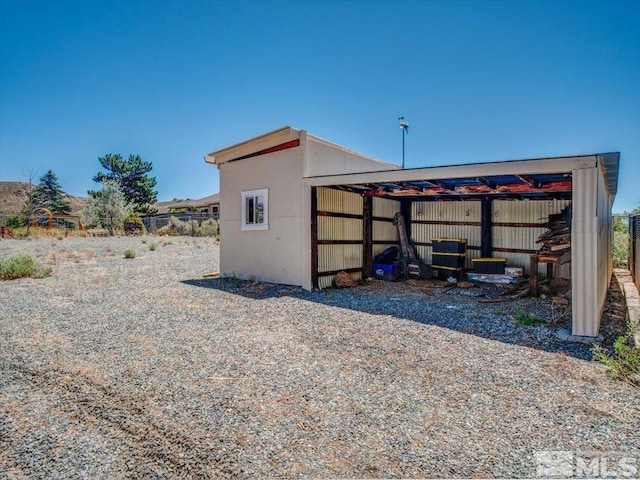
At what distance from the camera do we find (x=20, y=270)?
30.4ft

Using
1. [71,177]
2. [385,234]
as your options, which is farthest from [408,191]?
[71,177]

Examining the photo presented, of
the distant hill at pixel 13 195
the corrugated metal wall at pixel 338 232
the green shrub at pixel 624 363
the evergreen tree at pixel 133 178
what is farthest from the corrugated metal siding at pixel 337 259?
the distant hill at pixel 13 195

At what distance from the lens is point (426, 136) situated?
1452 cm

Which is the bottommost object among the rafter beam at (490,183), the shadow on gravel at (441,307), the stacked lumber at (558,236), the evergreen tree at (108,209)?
the shadow on gravel at (441,307)

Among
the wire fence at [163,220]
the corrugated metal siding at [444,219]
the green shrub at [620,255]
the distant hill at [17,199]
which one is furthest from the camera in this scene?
the distant hill at [17,199]

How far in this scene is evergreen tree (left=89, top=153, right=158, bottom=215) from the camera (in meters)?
39.1

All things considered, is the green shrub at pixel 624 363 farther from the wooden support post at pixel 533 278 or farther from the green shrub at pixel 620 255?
the green shrub at pixel 620 255

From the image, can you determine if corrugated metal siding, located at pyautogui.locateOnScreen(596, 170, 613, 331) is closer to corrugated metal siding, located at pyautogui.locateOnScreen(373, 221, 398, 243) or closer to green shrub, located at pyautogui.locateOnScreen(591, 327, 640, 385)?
green shrub, located at pyautogui.locateOnScreen(591, 327, 640, 385)

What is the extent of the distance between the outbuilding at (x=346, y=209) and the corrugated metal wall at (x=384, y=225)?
0.03m

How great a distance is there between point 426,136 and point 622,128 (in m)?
6.52

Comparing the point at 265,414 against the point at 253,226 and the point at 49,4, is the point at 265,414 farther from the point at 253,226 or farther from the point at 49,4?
the point at 49,4

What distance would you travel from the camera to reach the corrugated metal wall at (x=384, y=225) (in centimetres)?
1038

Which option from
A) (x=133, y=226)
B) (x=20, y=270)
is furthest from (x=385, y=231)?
(x=133, y=226)

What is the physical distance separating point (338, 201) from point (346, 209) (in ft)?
1.30
